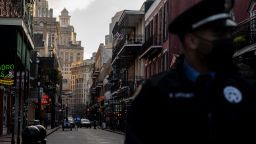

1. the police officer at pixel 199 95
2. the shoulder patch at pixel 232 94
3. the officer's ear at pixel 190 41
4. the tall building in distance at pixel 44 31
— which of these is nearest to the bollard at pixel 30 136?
the police officer at pixel 199 95

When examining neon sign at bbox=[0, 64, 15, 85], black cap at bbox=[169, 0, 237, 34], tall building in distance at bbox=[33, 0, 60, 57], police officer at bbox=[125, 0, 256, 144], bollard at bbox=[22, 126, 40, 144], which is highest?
tall building in distance at bbox=[33, 0, 60, 57]

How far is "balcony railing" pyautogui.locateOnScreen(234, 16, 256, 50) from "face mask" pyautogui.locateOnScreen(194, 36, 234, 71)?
19969mm

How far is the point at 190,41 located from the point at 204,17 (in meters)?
0.14

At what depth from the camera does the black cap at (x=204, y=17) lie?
3379 millimetres

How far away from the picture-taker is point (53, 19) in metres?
156

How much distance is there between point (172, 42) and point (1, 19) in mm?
20737

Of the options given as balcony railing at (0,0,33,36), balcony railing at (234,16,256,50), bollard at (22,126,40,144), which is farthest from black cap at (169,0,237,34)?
balcony railing at (0,0,33,36)

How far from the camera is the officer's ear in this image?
3.41 meters

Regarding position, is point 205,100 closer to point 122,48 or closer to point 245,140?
point 245,140

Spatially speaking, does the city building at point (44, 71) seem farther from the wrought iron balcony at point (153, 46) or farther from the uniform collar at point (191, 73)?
the uniform collar at point (191, 73)

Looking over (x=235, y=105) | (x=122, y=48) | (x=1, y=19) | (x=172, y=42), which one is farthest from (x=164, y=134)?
(x=122, y=48)

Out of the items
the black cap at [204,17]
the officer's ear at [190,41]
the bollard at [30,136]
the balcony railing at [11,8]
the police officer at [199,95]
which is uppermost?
the balcony railing at [11,8]

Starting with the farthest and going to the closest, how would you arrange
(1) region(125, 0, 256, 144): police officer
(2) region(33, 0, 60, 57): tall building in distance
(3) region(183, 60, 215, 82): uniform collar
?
(2) region(33, 0, 60, 57): tall building in distance, (3) region(183, 60, 215, 82): uniform collar, (1) region(125, 0, 256, 144): police officer

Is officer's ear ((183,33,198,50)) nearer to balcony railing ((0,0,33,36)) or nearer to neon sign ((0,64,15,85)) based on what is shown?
balcony railing ((0,0,33,36))
